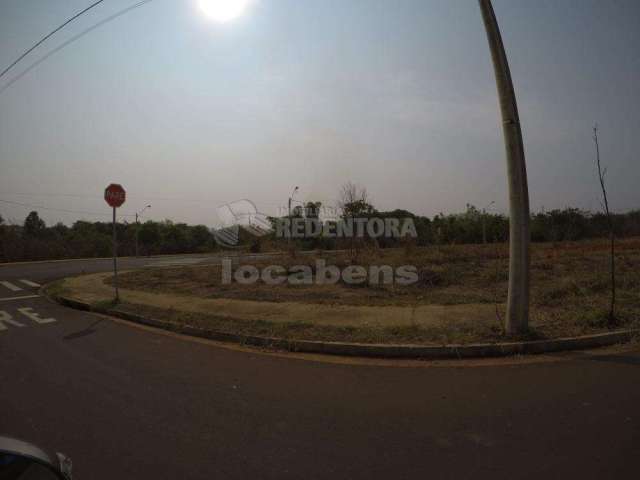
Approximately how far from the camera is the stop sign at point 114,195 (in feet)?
28.1

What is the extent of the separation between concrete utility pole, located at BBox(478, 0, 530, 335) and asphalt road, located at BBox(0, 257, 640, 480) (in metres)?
0.83

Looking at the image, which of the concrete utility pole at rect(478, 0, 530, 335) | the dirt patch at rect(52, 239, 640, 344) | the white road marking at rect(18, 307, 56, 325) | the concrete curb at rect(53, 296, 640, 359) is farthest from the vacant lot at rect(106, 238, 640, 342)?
the white road marking at rect(18, 307, 56, 325)

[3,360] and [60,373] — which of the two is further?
[3,360]

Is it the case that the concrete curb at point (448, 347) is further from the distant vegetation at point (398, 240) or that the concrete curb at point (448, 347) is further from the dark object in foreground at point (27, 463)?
the distant vegetation at point (398, 240)

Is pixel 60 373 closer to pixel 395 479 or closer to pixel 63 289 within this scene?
pixel 395 479

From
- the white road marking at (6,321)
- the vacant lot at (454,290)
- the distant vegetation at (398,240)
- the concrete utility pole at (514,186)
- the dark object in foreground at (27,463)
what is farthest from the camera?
the distant vegetation at (398,240)

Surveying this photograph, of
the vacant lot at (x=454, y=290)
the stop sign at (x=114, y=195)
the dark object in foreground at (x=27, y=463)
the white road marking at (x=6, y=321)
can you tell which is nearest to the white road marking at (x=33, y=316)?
the white road marking at (x=6, y=321)

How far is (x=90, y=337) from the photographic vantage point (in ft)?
19.0

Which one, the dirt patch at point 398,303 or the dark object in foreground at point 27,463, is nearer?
the dark object in foreground at point 27,463

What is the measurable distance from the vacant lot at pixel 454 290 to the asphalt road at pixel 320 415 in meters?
0.94

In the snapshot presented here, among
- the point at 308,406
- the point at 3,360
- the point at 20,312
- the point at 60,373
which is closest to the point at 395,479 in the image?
the point at 308,406

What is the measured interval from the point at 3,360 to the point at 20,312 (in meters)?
4.26

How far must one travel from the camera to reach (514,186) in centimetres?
492

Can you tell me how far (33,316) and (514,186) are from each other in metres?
10.3
